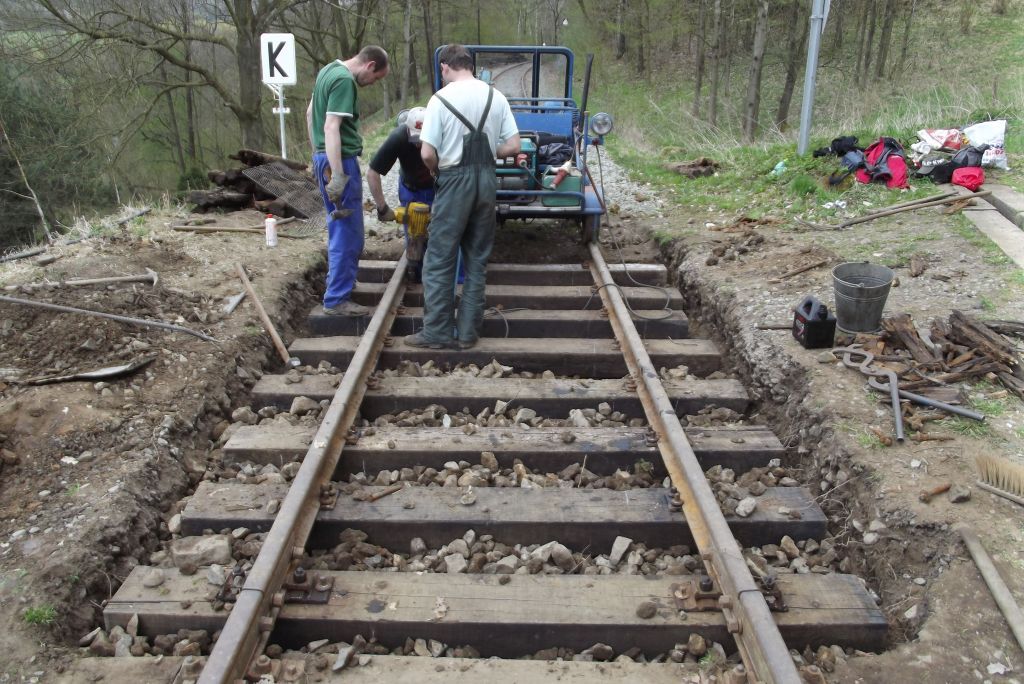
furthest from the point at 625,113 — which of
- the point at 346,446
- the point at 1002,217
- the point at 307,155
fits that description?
the point at 346,446

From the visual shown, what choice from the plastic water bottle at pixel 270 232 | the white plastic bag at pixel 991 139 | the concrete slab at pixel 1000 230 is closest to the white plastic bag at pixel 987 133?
the white plastic bag at pixel 991 139

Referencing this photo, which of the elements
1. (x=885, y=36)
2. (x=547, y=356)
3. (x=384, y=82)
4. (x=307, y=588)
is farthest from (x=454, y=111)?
(x=384, y=82)

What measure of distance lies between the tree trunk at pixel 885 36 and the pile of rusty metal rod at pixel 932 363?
868 inches

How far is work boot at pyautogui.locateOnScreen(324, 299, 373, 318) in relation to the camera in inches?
235

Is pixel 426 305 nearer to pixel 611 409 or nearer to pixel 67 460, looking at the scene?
pixel 611 409

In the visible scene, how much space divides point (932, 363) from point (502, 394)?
2713 mm

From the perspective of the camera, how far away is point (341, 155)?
18.5ft

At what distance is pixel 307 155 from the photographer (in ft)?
93.8

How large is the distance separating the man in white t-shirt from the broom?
3296mm

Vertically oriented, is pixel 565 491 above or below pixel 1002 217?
below

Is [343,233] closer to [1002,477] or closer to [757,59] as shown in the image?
[1002,477]

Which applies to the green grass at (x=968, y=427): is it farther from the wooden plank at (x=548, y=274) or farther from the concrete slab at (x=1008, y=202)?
the concrete slab at (x=1008, y=202)

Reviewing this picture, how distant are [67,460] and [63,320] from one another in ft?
4.99

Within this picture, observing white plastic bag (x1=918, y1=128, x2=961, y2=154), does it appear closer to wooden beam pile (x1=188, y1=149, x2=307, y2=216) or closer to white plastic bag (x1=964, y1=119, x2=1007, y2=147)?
white plastic bag (x1=964, y1=119, x2=1007, y2=147)
